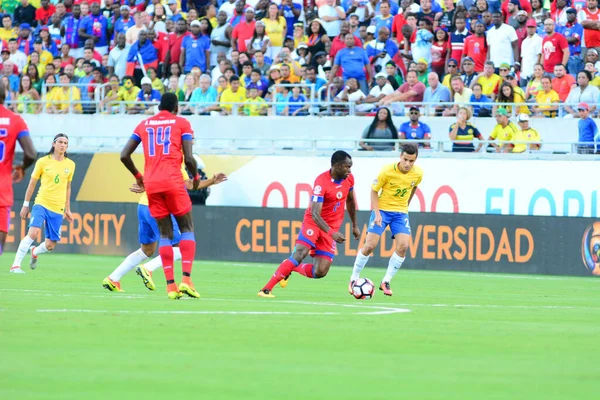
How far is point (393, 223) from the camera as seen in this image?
17.1 metres

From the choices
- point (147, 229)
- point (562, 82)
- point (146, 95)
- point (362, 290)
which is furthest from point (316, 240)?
point (146, 95)

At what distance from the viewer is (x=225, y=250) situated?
2778 cm

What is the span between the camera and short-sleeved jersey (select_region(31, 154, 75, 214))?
69.3 ft

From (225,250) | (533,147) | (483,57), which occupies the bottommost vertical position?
(225,250)

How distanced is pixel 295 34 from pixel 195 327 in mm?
20765

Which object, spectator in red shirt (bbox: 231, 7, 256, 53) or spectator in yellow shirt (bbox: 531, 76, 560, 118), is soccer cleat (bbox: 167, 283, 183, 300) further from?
spectator in red shirt (bbox: 231, 7, 256, 53)

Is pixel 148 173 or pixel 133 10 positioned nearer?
pixel 148 173

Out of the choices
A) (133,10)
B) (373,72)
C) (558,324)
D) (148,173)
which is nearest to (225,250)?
(373,72)

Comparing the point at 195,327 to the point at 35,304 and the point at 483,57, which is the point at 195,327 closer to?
the point at 35,304

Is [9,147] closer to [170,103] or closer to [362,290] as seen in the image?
[170,103]

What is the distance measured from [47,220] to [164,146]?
8.49 m

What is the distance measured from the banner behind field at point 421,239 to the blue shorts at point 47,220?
6577 millimetres

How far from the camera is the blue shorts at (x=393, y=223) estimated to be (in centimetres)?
1692

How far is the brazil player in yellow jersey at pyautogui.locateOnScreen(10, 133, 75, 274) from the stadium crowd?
312 inches
